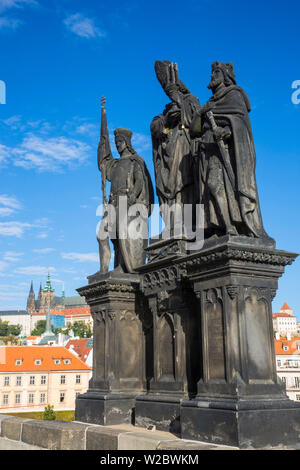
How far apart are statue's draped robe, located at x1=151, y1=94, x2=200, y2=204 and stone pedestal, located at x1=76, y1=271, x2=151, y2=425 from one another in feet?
5.07

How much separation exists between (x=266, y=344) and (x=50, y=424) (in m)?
3.06


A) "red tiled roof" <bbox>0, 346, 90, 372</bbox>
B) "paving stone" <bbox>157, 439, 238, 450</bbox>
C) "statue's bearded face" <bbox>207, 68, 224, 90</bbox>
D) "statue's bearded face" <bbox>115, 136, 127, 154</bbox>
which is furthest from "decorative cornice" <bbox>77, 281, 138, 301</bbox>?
"red tiled roof" <bbox>0, 346, 90, 372</bbox>

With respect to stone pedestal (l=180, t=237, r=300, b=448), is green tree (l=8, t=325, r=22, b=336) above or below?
above

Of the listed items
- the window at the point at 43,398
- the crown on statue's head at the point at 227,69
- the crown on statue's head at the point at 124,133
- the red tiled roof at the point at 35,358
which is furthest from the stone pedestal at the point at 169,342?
the window at the point at 43,398

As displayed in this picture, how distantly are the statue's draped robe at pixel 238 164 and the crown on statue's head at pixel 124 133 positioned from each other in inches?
100

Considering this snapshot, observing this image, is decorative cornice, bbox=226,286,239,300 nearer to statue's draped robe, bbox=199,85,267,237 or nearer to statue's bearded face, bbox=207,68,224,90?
statue's draped robe, bbox=199,85,267,237

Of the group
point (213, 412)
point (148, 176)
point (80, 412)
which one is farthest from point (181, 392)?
point (148, 176)

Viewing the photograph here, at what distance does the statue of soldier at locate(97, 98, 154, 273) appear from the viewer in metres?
8.38

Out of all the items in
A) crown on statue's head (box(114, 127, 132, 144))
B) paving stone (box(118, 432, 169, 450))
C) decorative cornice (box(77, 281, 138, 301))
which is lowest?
paving stone (box(118, 432, 169, 450))

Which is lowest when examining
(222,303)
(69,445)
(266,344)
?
(69,445)

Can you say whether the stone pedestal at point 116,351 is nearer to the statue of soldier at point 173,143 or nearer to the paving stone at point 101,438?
the statue of soldier at point 173,143

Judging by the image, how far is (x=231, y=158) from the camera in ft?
21.1

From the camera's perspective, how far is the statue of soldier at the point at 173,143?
7.66 m
